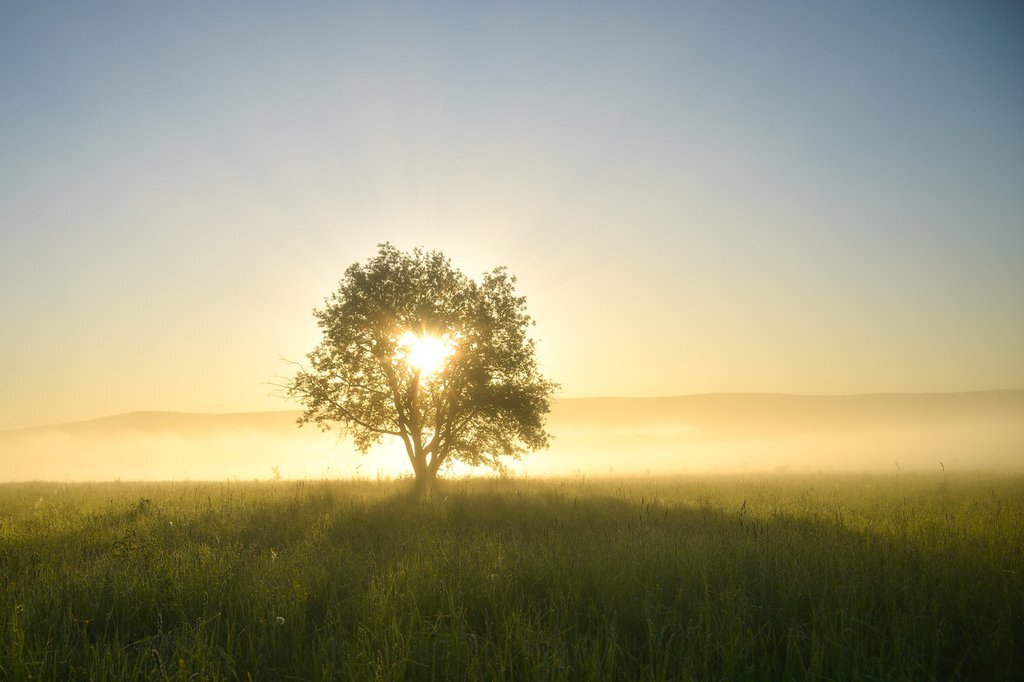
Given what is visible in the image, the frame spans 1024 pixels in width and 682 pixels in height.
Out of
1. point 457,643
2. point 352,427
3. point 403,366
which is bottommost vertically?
point 457,643

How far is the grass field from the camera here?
14.9 ft

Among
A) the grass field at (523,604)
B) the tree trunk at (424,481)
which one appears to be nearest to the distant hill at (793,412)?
the tree trunk at (424,481)

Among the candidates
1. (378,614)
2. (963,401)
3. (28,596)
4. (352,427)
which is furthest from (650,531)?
(963,401)

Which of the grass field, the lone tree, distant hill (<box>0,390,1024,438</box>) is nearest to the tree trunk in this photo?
the lone tree

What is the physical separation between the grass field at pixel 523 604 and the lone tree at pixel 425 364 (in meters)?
12.1

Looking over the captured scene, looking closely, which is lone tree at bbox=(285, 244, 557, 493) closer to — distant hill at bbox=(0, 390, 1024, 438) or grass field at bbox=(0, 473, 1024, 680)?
grass field at bbox=(0, 473, 1024, 680)

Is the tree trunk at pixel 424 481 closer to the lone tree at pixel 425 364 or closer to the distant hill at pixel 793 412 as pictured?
the lone tree at pixel 425 364

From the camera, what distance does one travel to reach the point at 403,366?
2273 cm

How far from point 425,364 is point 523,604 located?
1731cm

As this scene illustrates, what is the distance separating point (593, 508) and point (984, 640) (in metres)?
Result: 8.96

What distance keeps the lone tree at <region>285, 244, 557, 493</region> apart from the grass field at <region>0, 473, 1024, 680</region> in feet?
39.8

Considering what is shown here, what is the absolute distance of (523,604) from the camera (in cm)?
604

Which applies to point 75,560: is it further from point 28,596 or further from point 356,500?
point 356,500

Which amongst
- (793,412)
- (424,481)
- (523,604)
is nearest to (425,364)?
(424,481)
